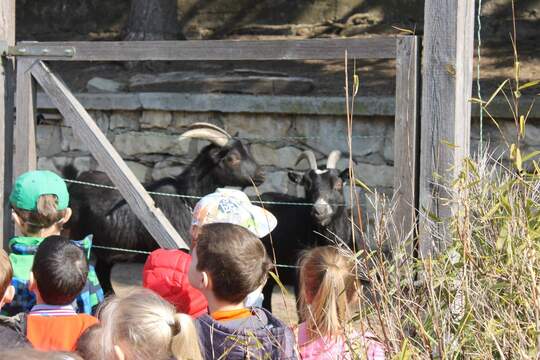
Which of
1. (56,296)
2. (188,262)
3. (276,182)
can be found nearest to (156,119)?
(276,182)

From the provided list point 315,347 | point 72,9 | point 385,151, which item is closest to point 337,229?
point 385,151

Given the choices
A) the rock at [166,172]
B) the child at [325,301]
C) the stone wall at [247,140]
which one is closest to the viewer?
the child at [325,301]

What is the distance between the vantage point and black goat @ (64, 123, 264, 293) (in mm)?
8164

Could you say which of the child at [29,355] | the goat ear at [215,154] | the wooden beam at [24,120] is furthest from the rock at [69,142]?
the child at [29,355]

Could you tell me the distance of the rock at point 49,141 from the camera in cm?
1141

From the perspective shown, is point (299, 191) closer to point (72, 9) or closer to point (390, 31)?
point (390, 31)

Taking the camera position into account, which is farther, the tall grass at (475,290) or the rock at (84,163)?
the rock at (84,163)

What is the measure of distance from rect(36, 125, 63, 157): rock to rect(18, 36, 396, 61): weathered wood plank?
5995mm

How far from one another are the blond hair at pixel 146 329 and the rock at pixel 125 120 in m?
8.28

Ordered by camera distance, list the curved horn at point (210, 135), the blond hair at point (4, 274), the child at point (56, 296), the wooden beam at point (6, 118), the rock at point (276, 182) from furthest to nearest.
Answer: the rock at point (276, 182)
the curved horn at point (210, 135)
the wooden beam at point (6, 118)
the child at point (56, 296)
the blond hair at point (4, 274)

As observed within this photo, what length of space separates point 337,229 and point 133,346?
5.07m

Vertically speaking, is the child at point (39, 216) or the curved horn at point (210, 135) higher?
the curved horn at point (210, 135)

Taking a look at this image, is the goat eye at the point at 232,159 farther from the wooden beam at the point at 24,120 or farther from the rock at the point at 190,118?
the wooden beam at the point at 24,120

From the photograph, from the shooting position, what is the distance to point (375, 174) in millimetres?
9859
